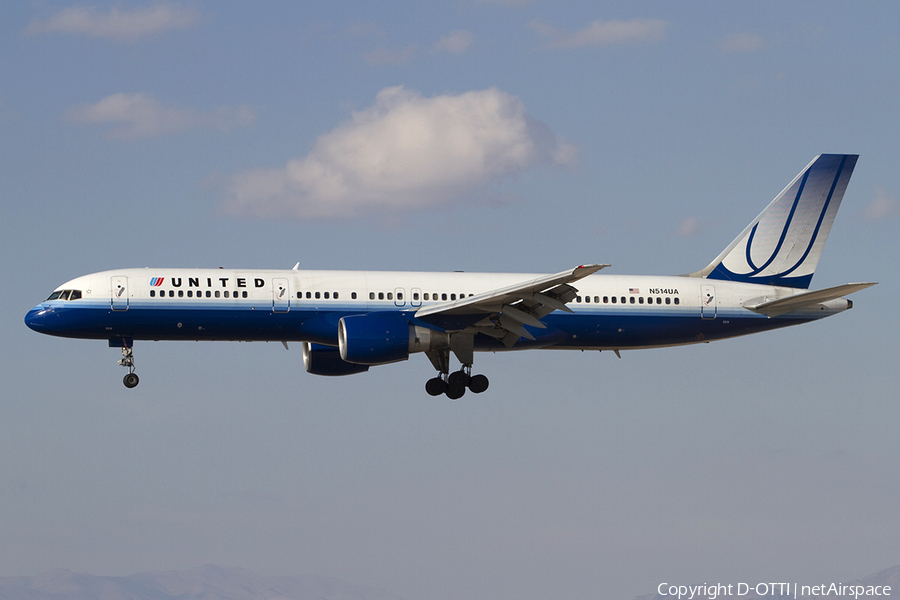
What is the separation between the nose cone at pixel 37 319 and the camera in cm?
4512

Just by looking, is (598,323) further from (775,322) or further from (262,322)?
(262,322)

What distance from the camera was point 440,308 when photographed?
45094 mm

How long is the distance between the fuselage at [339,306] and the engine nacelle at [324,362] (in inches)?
186

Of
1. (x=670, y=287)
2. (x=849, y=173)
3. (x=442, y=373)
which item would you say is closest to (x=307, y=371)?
(x=442, y=373)

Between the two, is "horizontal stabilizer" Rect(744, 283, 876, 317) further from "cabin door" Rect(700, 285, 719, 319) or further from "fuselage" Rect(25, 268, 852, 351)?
"cabin door" Rect(700, 285, 719, 319)

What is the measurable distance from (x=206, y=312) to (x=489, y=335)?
1165 centimetres

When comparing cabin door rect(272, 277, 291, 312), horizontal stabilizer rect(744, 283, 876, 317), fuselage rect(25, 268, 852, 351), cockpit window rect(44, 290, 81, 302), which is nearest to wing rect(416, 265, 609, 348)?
fuselage rect(25, 268, 852, 351)

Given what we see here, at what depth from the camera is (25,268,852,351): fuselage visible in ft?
147

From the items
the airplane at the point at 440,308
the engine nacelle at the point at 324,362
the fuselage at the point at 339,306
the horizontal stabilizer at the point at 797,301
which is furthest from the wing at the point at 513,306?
the horizontal stabilizer at the point at 797,301

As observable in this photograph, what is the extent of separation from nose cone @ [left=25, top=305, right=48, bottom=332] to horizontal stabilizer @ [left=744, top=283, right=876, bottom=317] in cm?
2997

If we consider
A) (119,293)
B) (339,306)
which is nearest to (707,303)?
(339,306)

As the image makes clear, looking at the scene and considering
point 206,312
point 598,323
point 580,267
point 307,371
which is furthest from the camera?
point 307,371

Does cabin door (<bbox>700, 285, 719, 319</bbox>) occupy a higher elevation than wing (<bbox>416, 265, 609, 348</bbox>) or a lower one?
higher

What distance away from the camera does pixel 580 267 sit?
1548 inches
